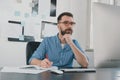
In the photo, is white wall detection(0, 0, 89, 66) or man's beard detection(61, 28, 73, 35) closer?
man's beard detection(61, 28, 73, 35)

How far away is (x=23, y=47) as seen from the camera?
3.01 metres

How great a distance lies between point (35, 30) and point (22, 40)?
0.78 feet

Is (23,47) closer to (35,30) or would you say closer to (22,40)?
(22,40)

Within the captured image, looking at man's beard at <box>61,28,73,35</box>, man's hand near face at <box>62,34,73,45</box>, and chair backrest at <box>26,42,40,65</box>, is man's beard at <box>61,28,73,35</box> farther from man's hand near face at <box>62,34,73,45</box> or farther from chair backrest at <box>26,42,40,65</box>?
chair backrest at <box>26,42,40,65</box>

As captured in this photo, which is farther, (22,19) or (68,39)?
(22,19)

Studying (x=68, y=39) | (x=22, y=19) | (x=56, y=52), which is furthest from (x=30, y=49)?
(x=22, y=19)

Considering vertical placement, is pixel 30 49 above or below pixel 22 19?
below

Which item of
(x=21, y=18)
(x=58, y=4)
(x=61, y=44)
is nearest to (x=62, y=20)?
(x=61, y=44)

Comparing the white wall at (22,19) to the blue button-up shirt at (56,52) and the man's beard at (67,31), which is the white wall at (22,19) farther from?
the man's beard at (67,31)

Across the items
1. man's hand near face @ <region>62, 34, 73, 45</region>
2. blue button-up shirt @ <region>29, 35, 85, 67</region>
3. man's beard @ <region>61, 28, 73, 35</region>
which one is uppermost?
man's beard @ <region>61, 28, 73, 35</region>

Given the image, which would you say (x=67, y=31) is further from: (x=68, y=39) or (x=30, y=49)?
(x=30, y=49)

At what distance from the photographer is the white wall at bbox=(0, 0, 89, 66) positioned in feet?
9.22

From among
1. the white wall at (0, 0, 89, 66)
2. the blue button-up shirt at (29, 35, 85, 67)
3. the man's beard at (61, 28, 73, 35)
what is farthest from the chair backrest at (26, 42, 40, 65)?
the white wall at (0, 0, 89, 66)

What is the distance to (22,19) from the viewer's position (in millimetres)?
2965
